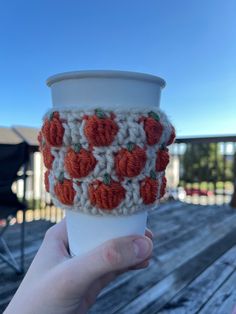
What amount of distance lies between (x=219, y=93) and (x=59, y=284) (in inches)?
354

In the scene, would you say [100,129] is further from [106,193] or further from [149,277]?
[149,277]

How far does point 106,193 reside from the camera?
65 cm

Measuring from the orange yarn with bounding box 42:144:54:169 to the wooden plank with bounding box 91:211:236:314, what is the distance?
0.90 meters

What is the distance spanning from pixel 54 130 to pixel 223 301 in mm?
1194

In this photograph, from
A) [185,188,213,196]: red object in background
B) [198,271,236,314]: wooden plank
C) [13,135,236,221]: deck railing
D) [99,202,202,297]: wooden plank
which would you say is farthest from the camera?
[185,188,213,196]: red object in background

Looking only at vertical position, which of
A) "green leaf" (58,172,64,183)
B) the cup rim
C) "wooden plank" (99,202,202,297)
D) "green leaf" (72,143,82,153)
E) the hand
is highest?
the cup rim

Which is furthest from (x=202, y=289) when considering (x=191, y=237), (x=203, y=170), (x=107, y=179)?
(x=203, y=170)

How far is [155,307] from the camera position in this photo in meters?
1.42

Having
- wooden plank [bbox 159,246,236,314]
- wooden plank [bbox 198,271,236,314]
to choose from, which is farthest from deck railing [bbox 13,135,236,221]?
wooden plank [bbox 198,271,236,314]

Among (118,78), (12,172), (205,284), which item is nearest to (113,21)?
(12,172)

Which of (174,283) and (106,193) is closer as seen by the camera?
(106,193)

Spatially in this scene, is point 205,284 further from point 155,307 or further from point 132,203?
point 132,203

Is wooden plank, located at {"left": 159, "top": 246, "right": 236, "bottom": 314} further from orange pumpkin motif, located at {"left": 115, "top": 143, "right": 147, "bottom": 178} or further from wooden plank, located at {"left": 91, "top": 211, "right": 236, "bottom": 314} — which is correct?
orange pumpkin motif, located at {"left": 115, "top": 143, "right": 147, "bottom": 178}

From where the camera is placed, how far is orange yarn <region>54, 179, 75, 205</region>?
0.68 meters
